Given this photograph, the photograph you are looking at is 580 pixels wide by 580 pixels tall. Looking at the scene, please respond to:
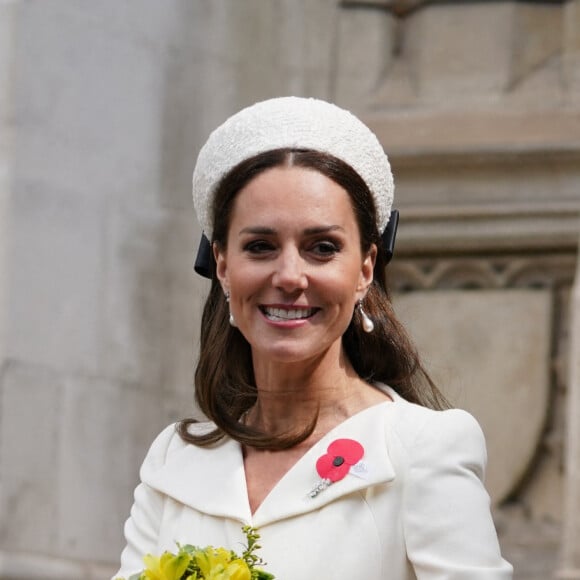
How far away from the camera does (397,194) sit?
687 centimetres

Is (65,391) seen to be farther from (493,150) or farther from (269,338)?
(269,338)

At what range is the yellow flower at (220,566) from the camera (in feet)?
10.6

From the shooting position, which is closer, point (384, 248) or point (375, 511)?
point (375, 511)

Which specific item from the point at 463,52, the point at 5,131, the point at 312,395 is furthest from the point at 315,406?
the point at 463,52

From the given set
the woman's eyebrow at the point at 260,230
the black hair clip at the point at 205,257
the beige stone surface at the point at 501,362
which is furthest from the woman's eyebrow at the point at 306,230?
the beige stone surface at the point at 501,362

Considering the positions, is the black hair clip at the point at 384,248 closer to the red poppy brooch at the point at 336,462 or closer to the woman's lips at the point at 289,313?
the woman's lips at the point at 289,313

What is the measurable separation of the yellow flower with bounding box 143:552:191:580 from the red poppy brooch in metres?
0.42

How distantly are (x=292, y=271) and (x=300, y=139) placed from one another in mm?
227

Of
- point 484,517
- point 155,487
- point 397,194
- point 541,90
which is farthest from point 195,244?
point 484,517

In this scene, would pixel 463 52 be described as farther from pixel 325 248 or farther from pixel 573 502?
pixel 325 248

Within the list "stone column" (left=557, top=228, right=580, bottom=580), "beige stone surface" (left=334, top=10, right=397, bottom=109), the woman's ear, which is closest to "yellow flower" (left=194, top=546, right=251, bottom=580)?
the woman's ear

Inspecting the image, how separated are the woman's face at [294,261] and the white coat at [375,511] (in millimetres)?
180

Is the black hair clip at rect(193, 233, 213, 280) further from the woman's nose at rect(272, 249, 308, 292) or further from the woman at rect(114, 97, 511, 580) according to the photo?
the woman's nose at rect(272, 249, 308, 292)

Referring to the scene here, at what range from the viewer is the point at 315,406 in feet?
12.4
